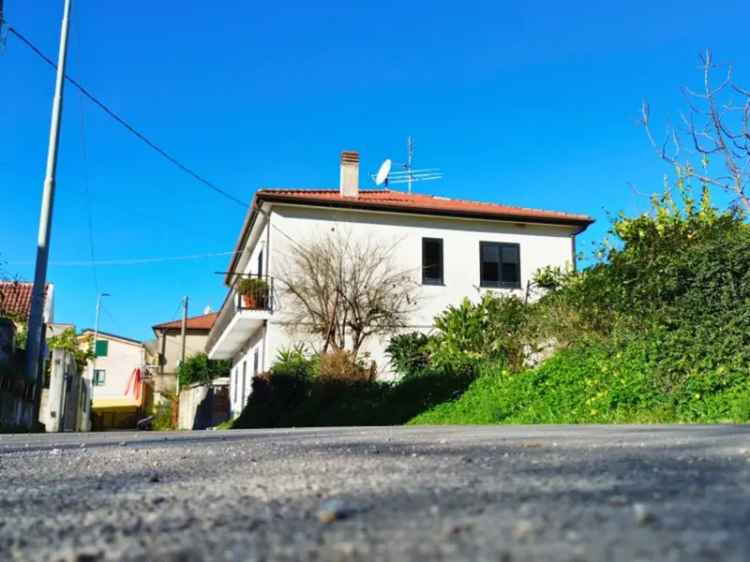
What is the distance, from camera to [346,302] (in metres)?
20.7

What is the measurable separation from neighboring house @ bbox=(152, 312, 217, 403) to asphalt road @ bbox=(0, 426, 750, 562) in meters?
42.9

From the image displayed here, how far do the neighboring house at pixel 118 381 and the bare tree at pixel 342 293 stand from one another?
94.3 feet

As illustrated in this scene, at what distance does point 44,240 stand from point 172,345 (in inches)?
1319

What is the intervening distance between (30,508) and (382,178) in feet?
79.1

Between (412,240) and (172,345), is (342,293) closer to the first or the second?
(412,240)

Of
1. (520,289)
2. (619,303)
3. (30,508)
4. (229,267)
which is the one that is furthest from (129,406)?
(30,508)

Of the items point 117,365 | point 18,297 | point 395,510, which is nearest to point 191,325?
point 117,365

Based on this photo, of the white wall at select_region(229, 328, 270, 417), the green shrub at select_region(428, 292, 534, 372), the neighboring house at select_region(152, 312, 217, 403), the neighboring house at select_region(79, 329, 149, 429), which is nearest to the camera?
the green shrub at select_region(428, 292, 534, 372)

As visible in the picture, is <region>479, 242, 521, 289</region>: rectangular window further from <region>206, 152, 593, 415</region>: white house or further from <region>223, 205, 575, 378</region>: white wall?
<region>223, 205, 575, 378</region>: white wall

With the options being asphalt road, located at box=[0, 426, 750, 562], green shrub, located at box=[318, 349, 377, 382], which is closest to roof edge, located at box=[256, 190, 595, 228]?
green shrub, located at box=[318, 349, 377, 382]

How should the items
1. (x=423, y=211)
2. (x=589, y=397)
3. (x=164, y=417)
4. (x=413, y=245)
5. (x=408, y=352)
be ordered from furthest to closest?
(x=164, y=417) < (x=413, y=245) < (x=423, y=211) < (x=408, y=352) < (x=589, y=397)

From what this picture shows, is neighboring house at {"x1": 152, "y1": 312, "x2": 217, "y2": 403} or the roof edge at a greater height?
the roof edge

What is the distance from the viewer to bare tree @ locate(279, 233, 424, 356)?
20.5 metres

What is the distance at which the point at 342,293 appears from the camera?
814 inches
